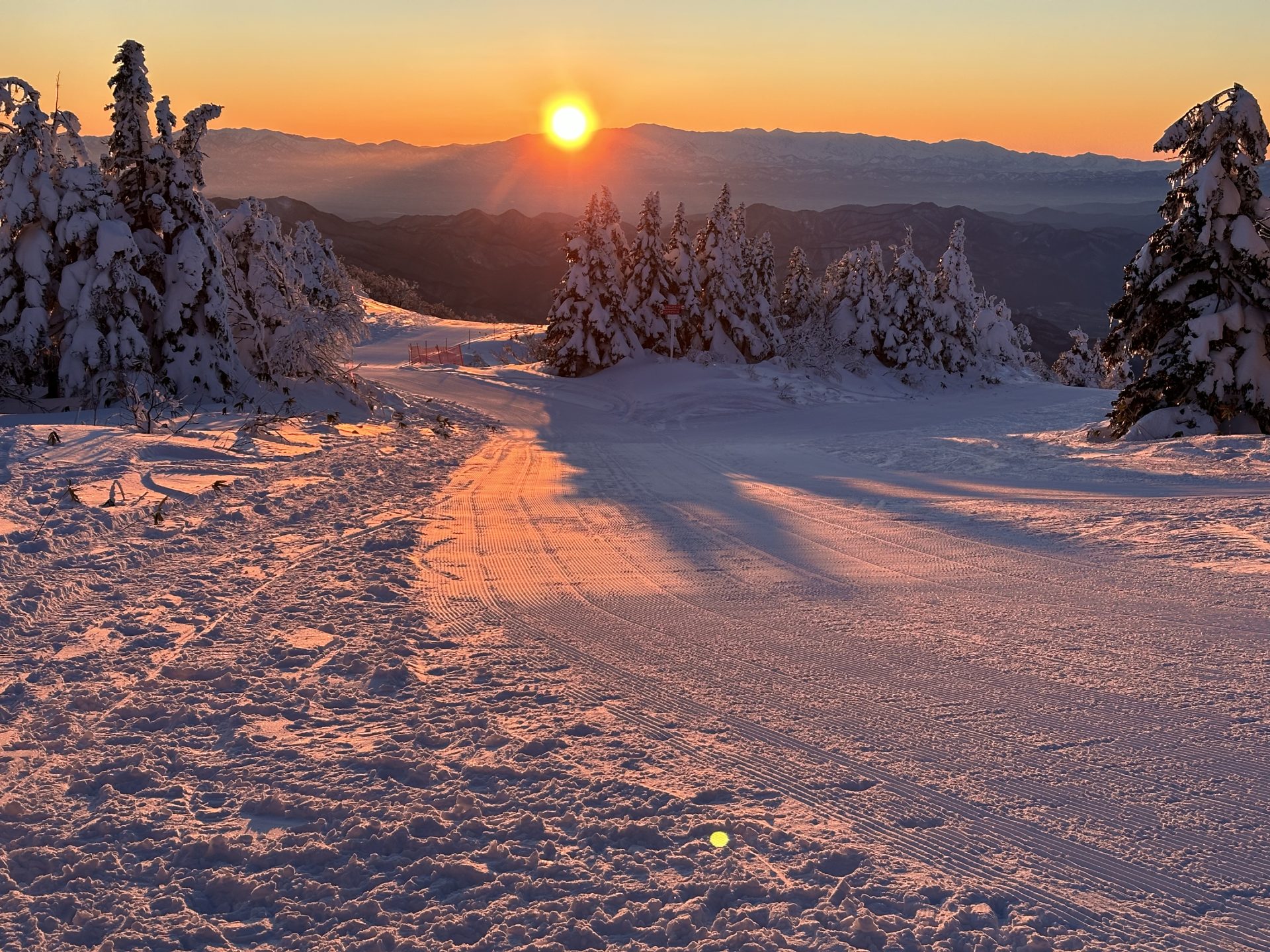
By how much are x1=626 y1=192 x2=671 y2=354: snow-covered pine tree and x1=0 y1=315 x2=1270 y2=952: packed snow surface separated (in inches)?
1304

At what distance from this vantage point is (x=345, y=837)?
3.74 metres

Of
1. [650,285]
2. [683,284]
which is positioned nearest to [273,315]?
[650,285]

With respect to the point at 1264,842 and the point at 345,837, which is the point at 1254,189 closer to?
the point at 1264,842

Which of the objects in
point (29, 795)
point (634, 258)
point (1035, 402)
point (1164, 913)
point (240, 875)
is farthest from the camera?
point (634, 258)

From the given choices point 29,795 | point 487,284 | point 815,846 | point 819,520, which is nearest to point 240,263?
point 819,520

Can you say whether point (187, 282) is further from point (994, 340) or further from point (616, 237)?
point (994, 340)

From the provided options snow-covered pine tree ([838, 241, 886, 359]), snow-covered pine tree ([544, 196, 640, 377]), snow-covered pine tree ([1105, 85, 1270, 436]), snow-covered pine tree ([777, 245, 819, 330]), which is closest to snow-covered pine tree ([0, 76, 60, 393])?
snow-covered pine tree ([1105, 85, 1270, 436])

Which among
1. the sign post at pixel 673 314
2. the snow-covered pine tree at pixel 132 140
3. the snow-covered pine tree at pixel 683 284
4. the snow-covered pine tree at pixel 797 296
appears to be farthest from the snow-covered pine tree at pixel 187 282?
the snow-covered pine tree at pixel 797 296

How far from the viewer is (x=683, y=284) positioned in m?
43.6

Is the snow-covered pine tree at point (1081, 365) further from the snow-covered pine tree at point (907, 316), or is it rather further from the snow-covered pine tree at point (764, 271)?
the snow-covered pine tree at point (764, 271)

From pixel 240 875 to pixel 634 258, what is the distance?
4140 centimetres

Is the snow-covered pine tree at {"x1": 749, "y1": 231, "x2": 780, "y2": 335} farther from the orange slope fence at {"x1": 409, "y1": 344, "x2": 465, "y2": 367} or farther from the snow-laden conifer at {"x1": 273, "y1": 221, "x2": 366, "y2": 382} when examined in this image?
the snow-laden conifer at {"x1": 273, "y1": 221, "x2": 366, "y2": 382}

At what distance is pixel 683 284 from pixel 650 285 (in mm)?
1663

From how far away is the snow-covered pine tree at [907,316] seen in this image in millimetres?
49062
